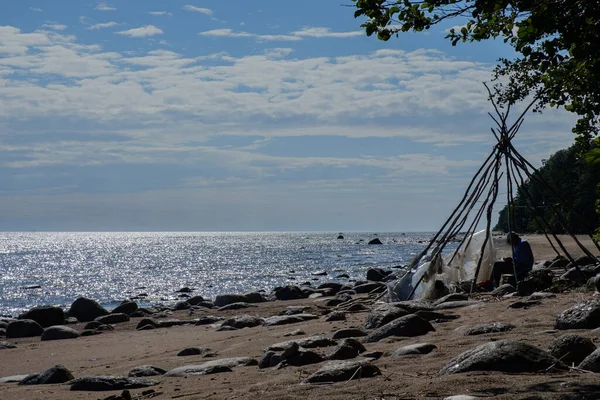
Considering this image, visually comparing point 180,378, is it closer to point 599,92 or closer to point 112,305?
point 599,92

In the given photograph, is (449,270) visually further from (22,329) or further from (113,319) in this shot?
(22,329)

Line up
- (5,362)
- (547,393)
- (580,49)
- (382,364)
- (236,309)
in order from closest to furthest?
(547,393) → (580,49) → (382,364) → (5,362) → (236,309)

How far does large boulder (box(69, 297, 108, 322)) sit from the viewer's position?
67.5 ft

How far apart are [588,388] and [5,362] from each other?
9.44 m

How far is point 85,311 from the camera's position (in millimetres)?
20656

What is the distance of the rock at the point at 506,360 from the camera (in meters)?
5.49

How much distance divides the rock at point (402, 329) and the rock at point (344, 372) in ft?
6.48

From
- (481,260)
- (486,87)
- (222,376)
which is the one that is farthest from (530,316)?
(486,87)

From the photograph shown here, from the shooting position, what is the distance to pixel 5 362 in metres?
11.8

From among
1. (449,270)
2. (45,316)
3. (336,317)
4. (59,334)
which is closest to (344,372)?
(336,317)

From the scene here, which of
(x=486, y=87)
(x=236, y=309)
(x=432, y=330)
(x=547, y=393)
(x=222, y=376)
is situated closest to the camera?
(x=547, y=393)

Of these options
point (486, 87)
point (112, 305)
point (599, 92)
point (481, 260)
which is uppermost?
point (486, 87)

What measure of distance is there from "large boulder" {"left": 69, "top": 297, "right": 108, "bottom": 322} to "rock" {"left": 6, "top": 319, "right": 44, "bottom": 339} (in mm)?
3414

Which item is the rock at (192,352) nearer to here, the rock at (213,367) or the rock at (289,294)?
the rock at (213,367)
